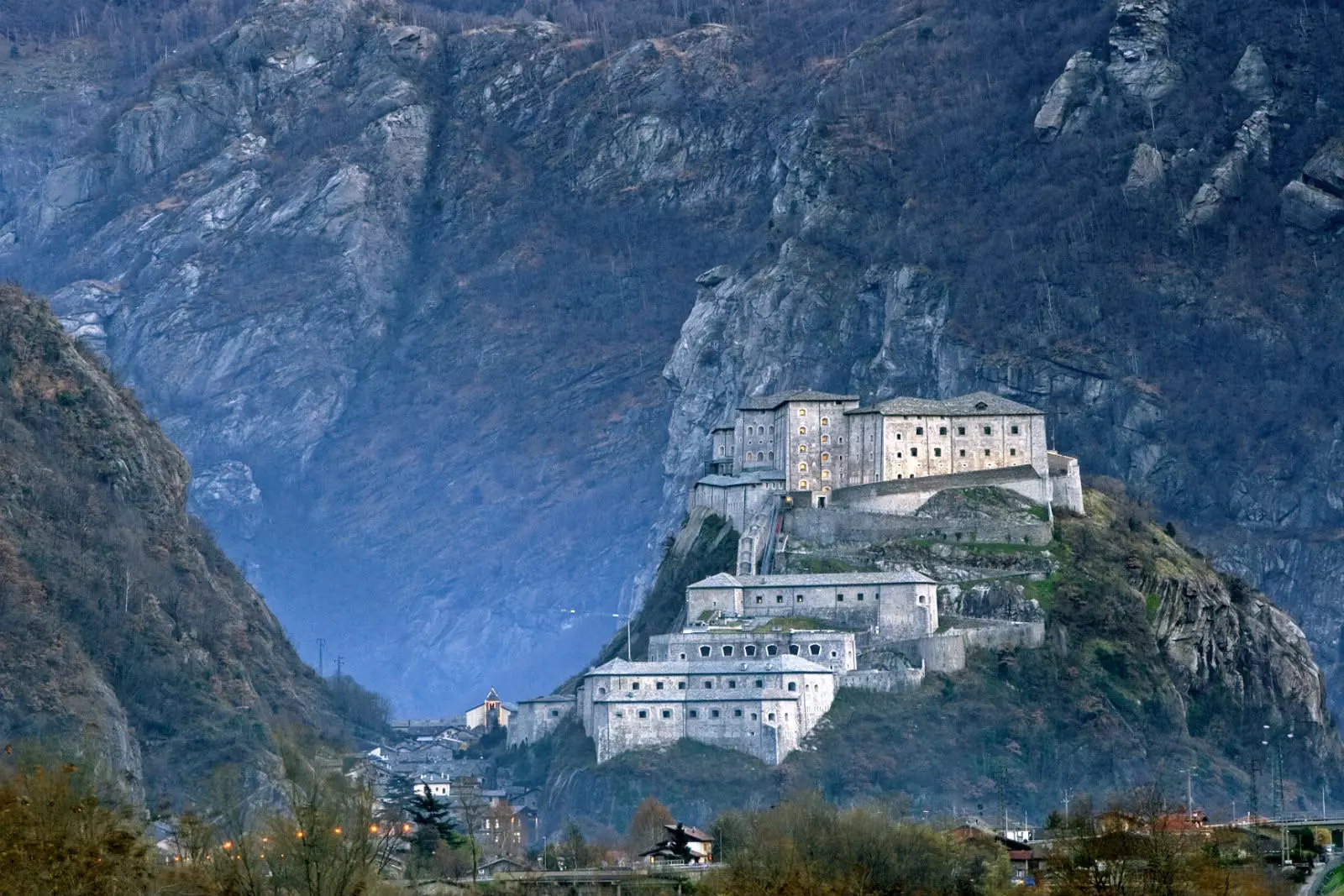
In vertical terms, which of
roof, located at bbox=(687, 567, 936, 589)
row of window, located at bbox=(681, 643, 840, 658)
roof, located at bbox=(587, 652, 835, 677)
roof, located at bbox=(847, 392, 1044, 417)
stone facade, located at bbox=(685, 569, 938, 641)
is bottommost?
roof, located at bbox=(587, 652, 835, 677)

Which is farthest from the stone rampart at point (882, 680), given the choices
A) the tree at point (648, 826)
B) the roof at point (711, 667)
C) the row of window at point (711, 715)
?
the tree at point (648, 826)

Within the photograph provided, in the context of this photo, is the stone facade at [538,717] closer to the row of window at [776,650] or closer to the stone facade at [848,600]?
the stone facade at [848,600]

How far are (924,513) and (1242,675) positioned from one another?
878 inches

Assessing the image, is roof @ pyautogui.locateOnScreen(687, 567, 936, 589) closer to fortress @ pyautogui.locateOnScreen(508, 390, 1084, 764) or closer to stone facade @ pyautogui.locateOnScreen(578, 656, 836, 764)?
fortress @ pyautogui.locateOnScreen(508, 390, 1084, 764)

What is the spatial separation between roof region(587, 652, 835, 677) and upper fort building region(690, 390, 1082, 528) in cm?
1792

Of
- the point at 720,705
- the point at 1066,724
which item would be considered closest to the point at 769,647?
the point at 720,705

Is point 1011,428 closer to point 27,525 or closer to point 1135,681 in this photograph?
point 1135,681

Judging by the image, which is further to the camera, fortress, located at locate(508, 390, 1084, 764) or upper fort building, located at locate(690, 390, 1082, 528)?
upper fort building, located at locate(690, 390, 1082, 528)

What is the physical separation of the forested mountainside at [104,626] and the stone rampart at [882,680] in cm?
3218

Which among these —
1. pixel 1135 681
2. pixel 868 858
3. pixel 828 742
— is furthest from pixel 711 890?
pixel 1135 681

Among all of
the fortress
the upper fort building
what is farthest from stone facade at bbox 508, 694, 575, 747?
the upper fort building

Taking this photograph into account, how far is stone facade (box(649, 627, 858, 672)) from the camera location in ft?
591

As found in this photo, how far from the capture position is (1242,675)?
191500 millimetres

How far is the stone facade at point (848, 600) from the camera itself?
181 m
